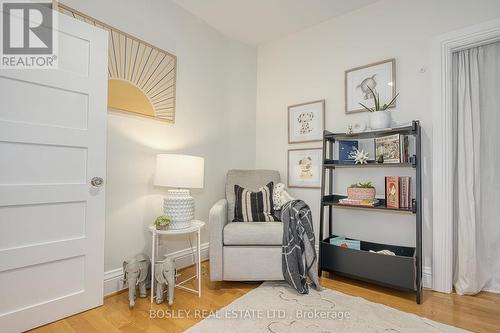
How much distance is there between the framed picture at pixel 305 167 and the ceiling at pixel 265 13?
1.39 meters

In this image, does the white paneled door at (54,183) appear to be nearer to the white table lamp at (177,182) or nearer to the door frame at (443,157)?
the white table lamp at (177,182)

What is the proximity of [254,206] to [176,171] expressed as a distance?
0.81 m

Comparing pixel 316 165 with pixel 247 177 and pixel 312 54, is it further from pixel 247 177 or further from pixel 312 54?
pixel 312 54

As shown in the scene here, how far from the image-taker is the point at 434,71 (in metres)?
2.11

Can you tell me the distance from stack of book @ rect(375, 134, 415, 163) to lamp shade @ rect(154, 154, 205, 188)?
5.11ft

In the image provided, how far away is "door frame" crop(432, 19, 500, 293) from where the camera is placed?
6.64ft

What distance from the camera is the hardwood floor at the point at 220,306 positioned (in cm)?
157

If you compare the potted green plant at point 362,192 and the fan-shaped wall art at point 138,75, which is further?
the potted green plant at point 362,192

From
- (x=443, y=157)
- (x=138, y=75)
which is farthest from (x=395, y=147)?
(x=138, y=75)

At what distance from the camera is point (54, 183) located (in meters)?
1.61

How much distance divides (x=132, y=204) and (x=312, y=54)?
2411mm

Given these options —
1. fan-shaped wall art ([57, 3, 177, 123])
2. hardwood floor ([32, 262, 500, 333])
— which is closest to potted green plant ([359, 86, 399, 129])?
hardwood floor ([32, 262, 500, 333])

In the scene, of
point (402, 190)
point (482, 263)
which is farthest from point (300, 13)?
point (482, 263)

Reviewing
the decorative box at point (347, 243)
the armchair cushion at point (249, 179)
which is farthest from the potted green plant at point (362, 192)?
the armchair cushion at point (249, 179)
